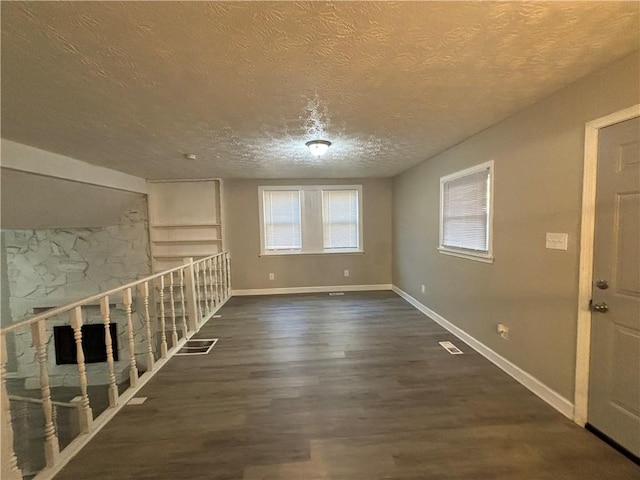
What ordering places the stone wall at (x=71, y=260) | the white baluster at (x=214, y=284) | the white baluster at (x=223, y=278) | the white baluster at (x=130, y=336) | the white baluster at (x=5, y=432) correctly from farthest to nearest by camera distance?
1. the white baluster at (x=223, y=278)
2. the stone wall at (x=71, y=260)
3. the white baluster at (x=214, y=284)
4. the white baluster at (x=130, y=336)
5. the white baluster at (x=5, y=432)

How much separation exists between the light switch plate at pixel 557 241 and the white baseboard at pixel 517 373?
3.49 feet

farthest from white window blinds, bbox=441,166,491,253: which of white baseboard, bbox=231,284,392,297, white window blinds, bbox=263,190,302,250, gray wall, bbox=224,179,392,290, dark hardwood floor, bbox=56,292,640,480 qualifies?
white window blinds, bbox=263,190,302,250

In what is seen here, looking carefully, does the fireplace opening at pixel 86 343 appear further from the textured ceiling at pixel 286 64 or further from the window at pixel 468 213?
the window at pixel 468 213

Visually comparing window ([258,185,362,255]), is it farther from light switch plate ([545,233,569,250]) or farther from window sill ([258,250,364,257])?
light switch plate ([545,233,569,250])

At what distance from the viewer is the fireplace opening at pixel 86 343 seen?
17.1ft

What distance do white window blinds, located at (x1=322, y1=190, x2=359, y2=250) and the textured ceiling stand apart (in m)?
2.92

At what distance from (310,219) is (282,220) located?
0.56m

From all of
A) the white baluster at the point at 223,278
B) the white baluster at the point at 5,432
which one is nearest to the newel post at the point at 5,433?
the white baluster at the point at 5,432

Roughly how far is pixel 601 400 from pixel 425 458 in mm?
1196

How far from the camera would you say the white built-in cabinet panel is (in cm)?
524

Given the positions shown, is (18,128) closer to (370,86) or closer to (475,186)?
(370,86)

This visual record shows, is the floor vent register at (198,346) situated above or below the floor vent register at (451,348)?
above

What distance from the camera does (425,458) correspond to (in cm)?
162

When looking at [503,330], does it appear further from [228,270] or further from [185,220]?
[185,220]
